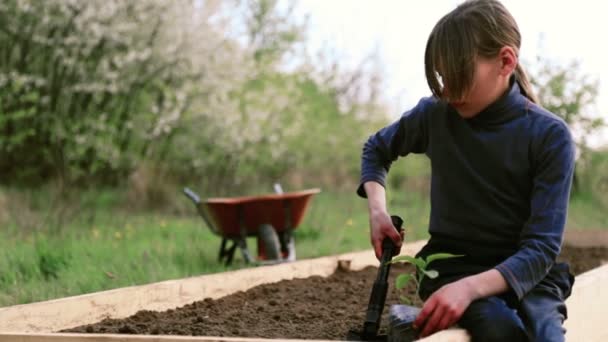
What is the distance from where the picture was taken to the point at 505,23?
2.25m

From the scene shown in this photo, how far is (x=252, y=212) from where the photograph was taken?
5434 mm

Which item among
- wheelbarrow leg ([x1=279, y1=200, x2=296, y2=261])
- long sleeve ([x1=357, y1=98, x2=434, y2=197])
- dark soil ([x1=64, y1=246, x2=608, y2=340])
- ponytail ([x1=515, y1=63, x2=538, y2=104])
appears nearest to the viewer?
ponytail ([x1=515, y1=63, x2=538, y2=104])

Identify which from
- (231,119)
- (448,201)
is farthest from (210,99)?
(448,201)

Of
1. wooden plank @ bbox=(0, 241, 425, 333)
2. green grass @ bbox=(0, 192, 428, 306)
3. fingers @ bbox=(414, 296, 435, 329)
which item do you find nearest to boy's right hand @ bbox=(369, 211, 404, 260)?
fingers @ bbox=(414, 296, 435, 329)

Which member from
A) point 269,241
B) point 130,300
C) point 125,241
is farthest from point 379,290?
point 125,241

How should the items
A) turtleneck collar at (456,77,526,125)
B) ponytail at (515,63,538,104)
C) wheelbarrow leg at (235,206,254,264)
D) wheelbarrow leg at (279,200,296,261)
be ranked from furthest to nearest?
wheelbarrow leg at (279,200,296,261), wheelbarrow leg at (235,206,254,264), ponytail at (515,63,538,104), turtleneck collar at (456,77,526,125)

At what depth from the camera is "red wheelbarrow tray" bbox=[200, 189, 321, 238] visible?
5.36m

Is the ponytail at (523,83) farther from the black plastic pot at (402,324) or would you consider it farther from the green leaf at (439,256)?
the black plastic pot at (402,324)

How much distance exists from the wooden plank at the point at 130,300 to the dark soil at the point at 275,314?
0.06m

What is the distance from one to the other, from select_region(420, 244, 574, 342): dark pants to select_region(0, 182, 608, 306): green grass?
0.82 m

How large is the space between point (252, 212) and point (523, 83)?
319 cm

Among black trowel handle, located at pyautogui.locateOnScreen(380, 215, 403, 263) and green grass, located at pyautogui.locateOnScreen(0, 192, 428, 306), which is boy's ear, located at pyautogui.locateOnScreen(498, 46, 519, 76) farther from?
green grass, located at pyautogui.locateOnScreen(0, 192, 428, 306)

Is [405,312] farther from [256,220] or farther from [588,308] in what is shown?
[256,220]

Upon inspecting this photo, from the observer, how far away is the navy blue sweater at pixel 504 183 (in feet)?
7.07
